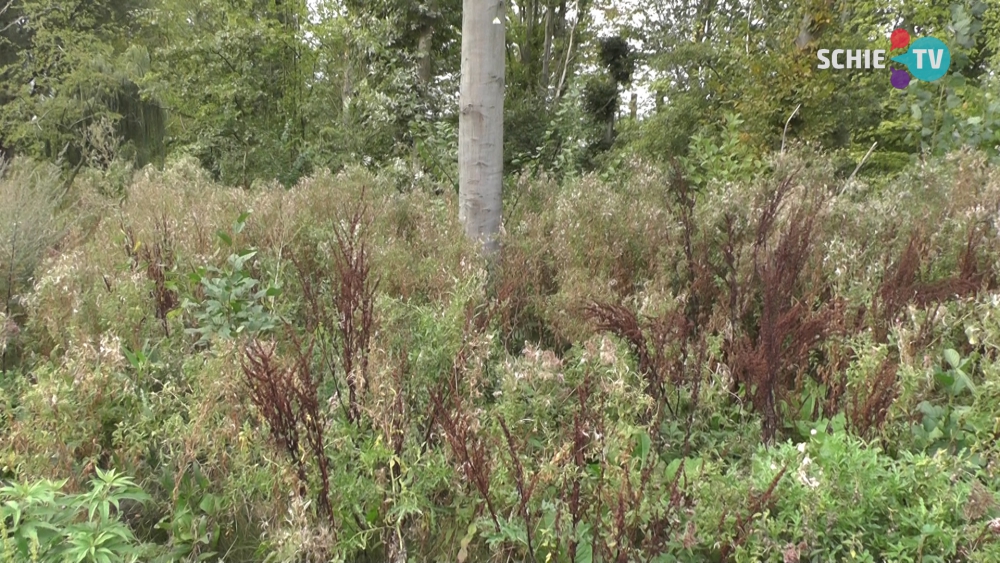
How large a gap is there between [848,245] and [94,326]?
12.7ft

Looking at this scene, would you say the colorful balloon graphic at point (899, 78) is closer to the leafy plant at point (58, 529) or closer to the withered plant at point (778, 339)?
the withered plant at point (778, 339)

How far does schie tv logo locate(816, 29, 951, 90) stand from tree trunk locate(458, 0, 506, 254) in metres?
4.59

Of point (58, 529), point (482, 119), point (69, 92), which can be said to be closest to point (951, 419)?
point (58, 529)

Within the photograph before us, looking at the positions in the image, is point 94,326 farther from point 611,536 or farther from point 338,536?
point 611,536

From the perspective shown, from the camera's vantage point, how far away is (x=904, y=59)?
24.1ft

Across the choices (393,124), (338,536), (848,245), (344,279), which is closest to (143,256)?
(344,279)

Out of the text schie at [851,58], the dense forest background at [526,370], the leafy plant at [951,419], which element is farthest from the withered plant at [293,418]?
the text schie at [851,58]

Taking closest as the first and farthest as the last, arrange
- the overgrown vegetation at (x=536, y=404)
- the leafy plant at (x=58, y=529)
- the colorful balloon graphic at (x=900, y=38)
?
the leafy plant at (x=58, y=529) → the overgrown vegetation at (x=536, y=404) → the colorful balloon graphic at (x=900, y=38)

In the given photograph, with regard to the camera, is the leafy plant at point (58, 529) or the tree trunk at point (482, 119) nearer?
the leafy plant at point (58, 529)

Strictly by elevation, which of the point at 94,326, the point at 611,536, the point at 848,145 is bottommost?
the point at 611,536

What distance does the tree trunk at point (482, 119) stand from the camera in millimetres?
4164

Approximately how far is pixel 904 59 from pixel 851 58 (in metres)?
0.56

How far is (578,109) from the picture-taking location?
9891mm

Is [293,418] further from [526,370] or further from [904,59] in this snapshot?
[904,59]
